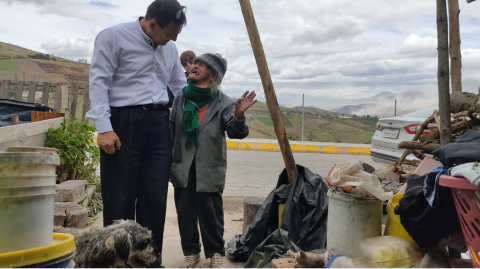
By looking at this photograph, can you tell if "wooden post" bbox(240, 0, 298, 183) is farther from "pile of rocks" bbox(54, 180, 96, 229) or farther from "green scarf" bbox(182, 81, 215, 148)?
"pile of rocks" bbox(54, 180, 96, 229)

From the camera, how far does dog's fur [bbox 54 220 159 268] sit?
201 cm

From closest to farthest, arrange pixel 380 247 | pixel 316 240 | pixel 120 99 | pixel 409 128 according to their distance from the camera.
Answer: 1. pixel 380 247
2. pixel 120 99
3. pixel 316 240
4. pixel 409 128

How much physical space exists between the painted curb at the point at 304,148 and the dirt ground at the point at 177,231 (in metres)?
7.57

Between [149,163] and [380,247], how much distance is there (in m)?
1.67

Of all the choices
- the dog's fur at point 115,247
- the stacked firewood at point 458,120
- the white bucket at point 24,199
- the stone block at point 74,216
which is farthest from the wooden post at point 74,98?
the white bucket at point 24,199

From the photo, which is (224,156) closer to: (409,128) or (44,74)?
(409,128)

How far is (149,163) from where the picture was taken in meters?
3.04

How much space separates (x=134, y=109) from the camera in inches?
115

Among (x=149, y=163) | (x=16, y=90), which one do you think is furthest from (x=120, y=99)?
(x=16, y=90)

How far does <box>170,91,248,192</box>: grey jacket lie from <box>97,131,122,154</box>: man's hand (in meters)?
0.81

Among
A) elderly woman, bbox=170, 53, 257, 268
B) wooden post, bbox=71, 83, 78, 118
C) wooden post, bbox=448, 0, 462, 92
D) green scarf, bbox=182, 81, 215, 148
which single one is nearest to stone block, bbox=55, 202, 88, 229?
elderly woman, bbox=170, 53, 257, 268

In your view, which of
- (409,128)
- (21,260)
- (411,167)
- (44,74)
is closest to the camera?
(21,260)

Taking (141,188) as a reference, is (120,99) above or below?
above

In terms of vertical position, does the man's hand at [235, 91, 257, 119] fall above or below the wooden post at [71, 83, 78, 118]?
below
